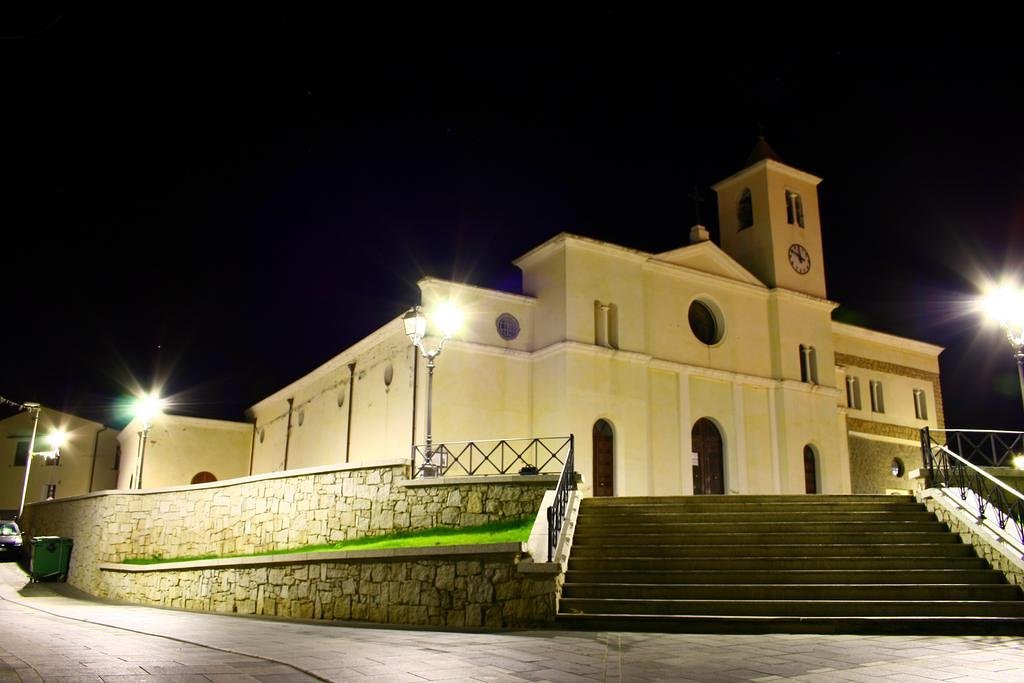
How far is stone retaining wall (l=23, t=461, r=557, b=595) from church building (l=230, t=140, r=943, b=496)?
4.37 meters

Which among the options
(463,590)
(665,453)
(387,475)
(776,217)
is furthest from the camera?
(776,217)

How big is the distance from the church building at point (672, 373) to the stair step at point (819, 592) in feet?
32.7

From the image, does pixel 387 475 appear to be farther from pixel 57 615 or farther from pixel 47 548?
pixel 47 548

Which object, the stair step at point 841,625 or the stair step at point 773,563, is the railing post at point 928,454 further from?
the stair step at point 841,625

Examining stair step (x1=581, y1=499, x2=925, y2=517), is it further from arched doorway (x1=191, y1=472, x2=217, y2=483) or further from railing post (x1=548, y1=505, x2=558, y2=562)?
arched doorway (x1=191, y1=472, x2=217, y2=483)

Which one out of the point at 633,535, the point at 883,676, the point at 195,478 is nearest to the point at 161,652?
the point at 883,676

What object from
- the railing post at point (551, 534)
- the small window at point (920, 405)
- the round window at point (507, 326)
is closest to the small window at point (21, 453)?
the round window at point (507, 326)

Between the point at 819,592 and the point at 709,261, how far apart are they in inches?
633

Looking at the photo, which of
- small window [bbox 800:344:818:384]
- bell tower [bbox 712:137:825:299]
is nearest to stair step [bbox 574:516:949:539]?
small window [bbox 800:344:818:384]

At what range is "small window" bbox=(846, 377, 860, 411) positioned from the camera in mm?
29344

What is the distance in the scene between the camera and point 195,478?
34.7 metres

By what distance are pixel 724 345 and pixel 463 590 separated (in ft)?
52.2

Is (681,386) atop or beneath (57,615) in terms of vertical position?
atop

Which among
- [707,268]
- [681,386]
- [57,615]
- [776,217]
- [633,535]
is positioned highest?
[776,217]
